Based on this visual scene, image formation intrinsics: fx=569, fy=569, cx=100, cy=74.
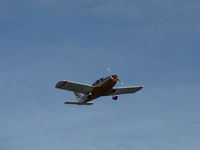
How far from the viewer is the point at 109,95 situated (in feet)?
287

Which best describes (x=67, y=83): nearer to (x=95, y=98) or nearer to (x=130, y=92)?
(x=95, y=98)

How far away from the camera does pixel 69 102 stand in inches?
3784

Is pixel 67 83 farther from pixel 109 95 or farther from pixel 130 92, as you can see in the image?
pixel 130 92

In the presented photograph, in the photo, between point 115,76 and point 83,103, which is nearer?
point 115,76

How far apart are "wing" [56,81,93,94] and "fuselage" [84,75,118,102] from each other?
911 millimetres

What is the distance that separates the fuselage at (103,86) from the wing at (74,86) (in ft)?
2.99

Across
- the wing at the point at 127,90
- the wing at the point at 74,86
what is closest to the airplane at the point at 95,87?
the wing at the point at 74,86

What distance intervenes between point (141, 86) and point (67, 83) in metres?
14.6

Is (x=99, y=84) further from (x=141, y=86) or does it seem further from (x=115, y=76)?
(x=141, y=86)

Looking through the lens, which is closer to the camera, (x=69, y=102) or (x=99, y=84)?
(x=99, y=84)

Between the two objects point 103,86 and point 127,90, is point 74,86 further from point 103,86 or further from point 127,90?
point 127,90

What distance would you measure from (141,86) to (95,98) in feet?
Result: 34.0

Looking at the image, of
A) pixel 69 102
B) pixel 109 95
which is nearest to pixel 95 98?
pixel 109 95

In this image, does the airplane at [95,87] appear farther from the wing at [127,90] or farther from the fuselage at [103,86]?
the wing at [127,90]
